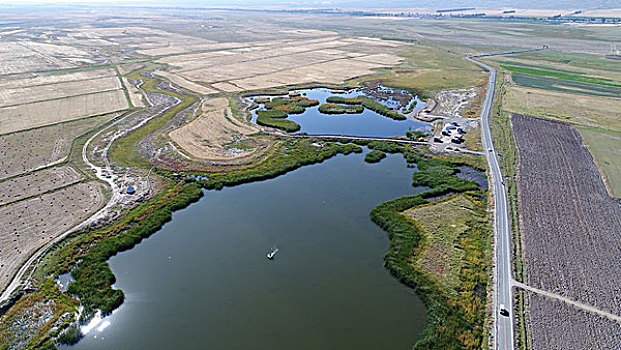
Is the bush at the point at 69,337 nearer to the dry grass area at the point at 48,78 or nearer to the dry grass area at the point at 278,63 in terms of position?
the dry grass area at the point at 278,63

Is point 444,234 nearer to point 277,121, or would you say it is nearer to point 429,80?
point 277,121

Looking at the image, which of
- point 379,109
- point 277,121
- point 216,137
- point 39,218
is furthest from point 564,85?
point 39,218

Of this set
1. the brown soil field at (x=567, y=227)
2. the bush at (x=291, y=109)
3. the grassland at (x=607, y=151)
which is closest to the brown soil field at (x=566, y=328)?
the brown soil field at (x=567, y=227)

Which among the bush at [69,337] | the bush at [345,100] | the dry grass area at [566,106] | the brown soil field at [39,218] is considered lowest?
the bush at [69,337]

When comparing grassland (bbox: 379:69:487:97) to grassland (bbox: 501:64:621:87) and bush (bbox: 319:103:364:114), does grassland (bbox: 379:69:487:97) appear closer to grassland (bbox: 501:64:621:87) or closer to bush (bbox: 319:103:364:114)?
grassland (bbox: 501:64:621:87)

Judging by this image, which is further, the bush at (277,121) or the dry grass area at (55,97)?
Result: the dry grass area at (55,97)

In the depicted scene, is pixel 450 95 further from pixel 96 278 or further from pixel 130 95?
pixel 96 278

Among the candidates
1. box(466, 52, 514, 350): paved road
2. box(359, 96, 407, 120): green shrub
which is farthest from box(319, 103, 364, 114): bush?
box(466, 52, 514, 350): paved road
